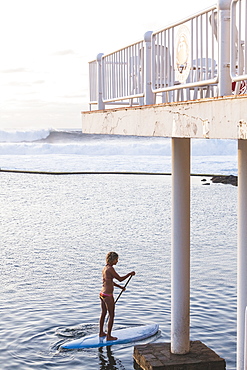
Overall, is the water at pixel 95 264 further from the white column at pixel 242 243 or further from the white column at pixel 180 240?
the white column at pixel 242 243

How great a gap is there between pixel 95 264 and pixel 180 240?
956 cm

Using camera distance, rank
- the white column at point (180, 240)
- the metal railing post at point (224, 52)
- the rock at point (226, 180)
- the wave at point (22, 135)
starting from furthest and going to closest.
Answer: the wave at point (22, 135) < the rock at point (226, 180) < the white column at point (180, 240) < the metal railing post at point (224, 52)

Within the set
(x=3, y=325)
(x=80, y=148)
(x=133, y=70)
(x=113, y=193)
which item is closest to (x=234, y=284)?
(x=3, y=325)

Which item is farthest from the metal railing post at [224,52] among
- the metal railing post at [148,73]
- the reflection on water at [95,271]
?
the reflection on water at [95,271]

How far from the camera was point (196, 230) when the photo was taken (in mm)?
24797

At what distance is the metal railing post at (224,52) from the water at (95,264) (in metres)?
5.15

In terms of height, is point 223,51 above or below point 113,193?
above

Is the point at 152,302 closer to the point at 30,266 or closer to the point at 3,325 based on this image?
the point at 3,325

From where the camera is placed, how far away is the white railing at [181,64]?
6449mm

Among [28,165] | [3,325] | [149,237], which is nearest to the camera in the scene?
[3,325]

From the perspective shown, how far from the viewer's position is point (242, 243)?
7.84m

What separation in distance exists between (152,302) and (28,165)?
59.1m

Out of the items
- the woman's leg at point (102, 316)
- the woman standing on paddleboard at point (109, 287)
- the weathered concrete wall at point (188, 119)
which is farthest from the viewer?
the woman's leg at point (102, 316)

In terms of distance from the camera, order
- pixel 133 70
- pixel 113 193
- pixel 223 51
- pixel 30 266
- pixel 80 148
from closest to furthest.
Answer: pixel 223 51 < pixel 133 70 < pixel 30 266 < pixel 113 193 < pixel 80 148
